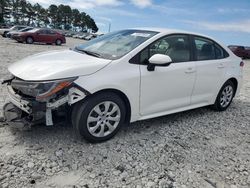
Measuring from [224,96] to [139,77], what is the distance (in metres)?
2.56

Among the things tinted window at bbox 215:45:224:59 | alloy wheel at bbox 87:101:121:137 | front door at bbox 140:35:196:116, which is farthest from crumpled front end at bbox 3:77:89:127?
tinted window at bbox 215:45:224:59

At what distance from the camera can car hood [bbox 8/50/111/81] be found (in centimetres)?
298

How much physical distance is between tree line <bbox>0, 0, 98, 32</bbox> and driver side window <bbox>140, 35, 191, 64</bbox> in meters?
81.5

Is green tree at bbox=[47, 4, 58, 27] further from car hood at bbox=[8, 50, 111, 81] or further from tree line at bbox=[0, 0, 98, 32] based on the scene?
car hood at bbox=[8, 50, 111, 81]

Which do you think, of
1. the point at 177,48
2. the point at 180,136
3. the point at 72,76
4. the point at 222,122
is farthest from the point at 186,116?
the point at 72,76

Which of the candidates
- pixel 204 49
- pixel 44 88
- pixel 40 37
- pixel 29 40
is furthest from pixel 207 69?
pixel 40 37

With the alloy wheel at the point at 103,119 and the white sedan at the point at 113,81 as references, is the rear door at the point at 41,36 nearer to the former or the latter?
the white sedan at the point at 113,81

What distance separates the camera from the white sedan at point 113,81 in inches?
118

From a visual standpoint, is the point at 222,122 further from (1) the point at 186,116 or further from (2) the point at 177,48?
(2) the point at 177,48

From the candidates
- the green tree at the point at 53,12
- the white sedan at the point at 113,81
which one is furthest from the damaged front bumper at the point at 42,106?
the green tree at the point at 53,12

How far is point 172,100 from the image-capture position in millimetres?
4062

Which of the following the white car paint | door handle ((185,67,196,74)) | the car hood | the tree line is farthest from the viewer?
the tree line

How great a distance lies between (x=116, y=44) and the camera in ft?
12.8

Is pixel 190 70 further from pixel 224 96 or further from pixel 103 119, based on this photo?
pixel 103 119
